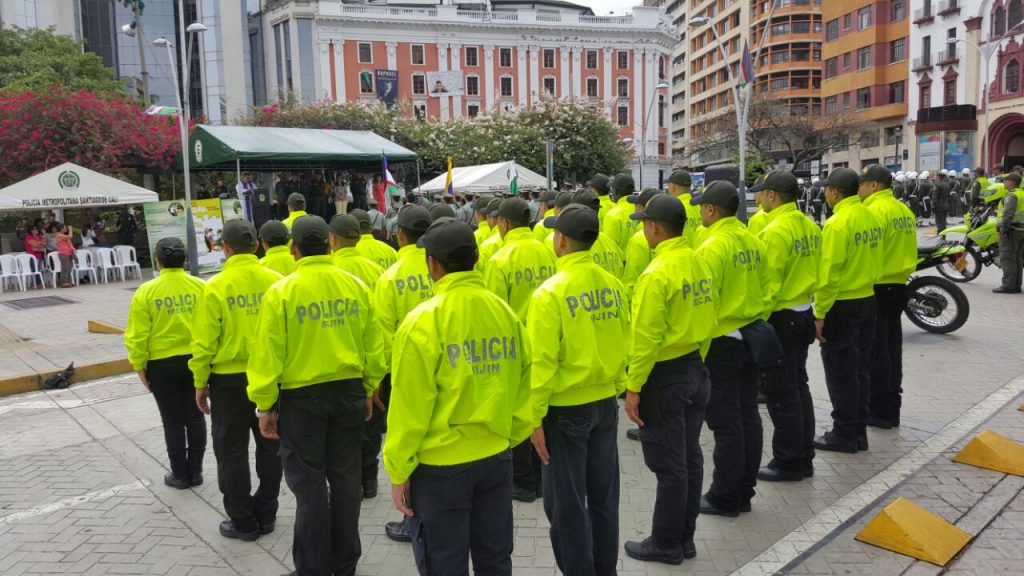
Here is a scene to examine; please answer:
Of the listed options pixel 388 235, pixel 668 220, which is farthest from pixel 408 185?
pixel 668 220

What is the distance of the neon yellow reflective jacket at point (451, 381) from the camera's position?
3039 mm

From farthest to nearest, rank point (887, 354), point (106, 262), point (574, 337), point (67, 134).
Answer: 1. point (67, 134)
2. point (106, 262)
3. point (887, 354)
4. point (574, 337)

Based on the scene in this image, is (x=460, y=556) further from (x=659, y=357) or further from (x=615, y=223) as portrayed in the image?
(x=615, y=223)

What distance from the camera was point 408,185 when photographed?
34094 millimetres

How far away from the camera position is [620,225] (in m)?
8.67

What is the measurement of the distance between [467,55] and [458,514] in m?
70.9

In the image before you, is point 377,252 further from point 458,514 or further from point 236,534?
point 458,514

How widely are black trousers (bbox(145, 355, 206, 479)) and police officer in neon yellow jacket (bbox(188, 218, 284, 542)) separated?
0.73m

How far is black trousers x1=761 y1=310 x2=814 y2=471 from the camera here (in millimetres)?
5277

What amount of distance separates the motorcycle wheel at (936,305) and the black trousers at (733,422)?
6.22 meters

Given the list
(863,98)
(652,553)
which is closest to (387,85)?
(863,98)

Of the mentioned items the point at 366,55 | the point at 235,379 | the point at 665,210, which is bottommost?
the point at 235,379

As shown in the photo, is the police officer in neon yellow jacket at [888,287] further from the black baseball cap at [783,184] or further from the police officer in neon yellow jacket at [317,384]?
the police officer in neon yellow jacket at [317,384]

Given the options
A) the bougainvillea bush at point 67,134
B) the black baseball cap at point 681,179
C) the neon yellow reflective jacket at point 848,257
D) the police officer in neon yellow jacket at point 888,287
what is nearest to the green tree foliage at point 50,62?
the bougainvillea bush at point 67,134
